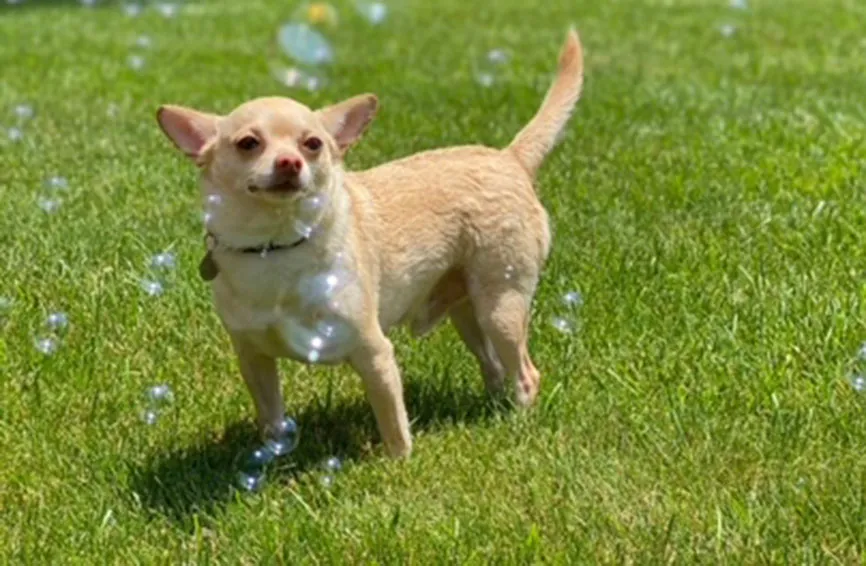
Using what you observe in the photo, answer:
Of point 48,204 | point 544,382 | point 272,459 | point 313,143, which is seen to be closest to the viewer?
point 313,143

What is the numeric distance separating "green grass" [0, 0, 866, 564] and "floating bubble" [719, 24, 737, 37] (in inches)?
144

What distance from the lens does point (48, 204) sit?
5.25 metres

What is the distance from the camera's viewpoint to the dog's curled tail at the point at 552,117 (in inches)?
152

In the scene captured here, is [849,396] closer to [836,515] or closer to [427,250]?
[836,515]

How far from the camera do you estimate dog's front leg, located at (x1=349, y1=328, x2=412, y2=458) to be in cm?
320

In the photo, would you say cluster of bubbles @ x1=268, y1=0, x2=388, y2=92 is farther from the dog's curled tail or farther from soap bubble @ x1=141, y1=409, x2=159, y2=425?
soap bubble @ x1=141, y1=409, x2=159, y2=425

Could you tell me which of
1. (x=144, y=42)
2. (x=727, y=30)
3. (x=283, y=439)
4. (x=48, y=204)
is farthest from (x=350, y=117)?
(x=727, y=30)

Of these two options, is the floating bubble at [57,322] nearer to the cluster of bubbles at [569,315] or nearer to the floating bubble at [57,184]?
the cluster of bubbles at [569,315]


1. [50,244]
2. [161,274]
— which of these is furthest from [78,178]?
[161,274]

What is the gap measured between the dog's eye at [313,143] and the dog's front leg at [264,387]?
55 centimetres

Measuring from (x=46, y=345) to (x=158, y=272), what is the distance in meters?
0.62

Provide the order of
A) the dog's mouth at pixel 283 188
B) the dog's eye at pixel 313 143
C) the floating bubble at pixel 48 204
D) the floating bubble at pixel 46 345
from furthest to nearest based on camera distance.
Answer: the floating bubble at pixel 48 204 < the floating bubble at pixel 46 345 < the dog's eye at pixel 313 143 < the dog's mouth at pixel 283 188

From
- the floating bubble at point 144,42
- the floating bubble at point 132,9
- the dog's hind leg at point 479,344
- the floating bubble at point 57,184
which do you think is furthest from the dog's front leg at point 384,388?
the floating bubble at point 132,9

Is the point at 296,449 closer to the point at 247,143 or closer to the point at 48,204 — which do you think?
the point at 247,143
